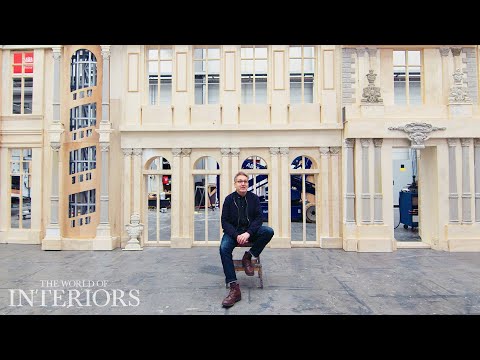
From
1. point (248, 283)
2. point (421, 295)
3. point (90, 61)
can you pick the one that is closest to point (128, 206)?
point (90, 61)

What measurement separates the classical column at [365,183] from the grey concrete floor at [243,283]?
115 centimetres

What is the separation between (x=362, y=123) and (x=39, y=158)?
10.1 m

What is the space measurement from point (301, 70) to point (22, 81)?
8945 mm

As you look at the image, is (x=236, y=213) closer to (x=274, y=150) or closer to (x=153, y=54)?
(x=274, y=150)

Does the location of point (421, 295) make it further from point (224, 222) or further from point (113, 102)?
point (113, 102)

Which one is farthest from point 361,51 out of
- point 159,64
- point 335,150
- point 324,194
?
point 159,64

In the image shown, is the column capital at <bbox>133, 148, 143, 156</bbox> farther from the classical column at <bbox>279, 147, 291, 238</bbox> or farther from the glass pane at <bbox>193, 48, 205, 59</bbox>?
the classical column at <bbox>279, 147, 291, 238</bbox>

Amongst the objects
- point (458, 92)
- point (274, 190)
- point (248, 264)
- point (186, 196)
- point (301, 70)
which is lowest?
point (248, 264)

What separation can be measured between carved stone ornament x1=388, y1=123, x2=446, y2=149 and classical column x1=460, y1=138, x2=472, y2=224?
2.92ft

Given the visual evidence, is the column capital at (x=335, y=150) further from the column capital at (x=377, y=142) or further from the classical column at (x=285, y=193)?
the classical column at (x=285, y=193)

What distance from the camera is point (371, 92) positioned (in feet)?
33.0

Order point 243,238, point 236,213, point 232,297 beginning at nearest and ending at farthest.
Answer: point 232,297
point 243,238
point 236,213

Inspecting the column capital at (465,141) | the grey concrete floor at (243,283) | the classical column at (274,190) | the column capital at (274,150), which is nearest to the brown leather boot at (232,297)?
the grey concrete floor at (243,283)

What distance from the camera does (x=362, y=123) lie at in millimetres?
9930
